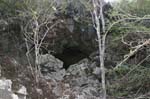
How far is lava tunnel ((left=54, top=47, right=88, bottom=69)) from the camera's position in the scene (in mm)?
10133

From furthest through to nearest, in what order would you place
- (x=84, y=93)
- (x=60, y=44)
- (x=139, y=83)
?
(x=60, y=44) → (x=84, y=93) → (x=139, y=83)

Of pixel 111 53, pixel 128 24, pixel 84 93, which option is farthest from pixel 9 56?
pixel 128 24

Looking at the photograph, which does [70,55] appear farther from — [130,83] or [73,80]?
[130,83]

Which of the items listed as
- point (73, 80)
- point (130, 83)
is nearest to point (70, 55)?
point (73, 80)

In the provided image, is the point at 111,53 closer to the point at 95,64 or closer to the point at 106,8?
the point at 95,64

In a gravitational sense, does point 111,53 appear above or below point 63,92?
above

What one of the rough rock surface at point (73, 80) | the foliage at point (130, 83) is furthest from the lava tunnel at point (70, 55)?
the foliage at point (130, 83)

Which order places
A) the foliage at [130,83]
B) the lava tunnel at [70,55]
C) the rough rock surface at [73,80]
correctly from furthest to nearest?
the lava tunnel at [70,55]
the rough rock surface at [73,80]
the foliage at [130,83]

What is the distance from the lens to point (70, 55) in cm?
1043

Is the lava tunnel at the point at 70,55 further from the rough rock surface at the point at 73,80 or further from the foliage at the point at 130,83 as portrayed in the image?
the foliage at the point at 130,83

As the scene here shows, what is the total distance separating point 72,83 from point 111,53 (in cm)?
168

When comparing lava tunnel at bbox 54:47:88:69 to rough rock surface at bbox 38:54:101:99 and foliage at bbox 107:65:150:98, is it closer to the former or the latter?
rough rock surface at bbox 38:54:101:99

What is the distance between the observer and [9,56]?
838 cm

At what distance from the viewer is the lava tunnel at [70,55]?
33.2 ft
